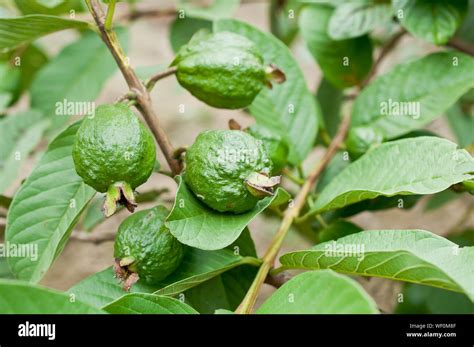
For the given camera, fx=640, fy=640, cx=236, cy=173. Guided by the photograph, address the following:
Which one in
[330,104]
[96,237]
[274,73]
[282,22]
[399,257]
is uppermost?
Answer: [282,22]

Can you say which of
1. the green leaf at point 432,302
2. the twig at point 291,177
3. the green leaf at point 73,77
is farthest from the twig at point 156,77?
the green leaf at point 432,302

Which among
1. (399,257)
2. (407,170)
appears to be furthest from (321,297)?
(407,170)

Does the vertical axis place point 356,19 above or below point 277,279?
above

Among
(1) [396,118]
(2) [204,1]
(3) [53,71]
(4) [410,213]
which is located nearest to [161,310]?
(1) [396,118]

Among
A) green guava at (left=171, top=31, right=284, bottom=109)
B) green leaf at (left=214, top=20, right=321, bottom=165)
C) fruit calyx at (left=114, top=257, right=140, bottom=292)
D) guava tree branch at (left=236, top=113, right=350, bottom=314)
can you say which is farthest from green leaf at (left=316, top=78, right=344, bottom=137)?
fruit calyx at (left=114, top=257, right=140, bottom=292)

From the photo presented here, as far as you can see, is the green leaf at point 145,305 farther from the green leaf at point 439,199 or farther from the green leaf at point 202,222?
the green leaf at point 439,199

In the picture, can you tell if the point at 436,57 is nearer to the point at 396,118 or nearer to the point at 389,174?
the point at 396,118

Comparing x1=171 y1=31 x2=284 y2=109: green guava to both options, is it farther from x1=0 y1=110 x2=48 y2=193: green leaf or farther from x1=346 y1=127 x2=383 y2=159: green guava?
x1=0 y1=110 x2=48 y2=193: green leaf

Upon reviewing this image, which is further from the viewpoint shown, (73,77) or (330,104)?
(330,104)

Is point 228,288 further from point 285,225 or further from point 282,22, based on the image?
point 282,22
